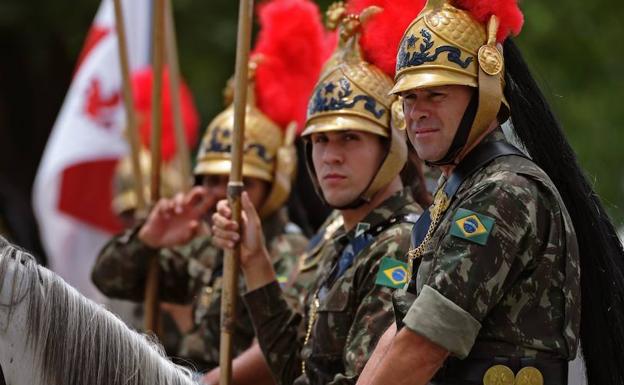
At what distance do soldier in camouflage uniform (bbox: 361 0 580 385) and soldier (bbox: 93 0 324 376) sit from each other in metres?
2.66

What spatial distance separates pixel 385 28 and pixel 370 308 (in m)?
1.11

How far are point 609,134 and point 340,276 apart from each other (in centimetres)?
769

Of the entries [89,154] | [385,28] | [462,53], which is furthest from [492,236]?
[89,154]

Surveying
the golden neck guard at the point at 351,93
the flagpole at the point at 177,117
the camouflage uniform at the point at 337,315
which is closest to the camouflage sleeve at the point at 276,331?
the camouflage uniform at the point at 337,315

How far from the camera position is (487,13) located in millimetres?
4824

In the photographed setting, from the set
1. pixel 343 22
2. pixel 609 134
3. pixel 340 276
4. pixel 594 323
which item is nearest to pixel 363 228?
pixel 340 276

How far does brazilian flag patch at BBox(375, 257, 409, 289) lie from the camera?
17.8 feet

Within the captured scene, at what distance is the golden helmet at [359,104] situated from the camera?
5883 mm

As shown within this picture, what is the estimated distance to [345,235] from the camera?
598 cm

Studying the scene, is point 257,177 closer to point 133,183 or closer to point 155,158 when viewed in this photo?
point 155,158

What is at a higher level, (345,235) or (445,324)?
(445,324)

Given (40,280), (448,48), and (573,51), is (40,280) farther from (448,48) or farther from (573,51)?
(573,51)

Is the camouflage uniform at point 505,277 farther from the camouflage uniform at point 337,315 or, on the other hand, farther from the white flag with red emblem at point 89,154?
the white flag with red emblem at point 89,154

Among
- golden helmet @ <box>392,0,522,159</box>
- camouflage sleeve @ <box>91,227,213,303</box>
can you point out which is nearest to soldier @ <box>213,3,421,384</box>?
golden helmet @ <box>392,0,522,159</box>
